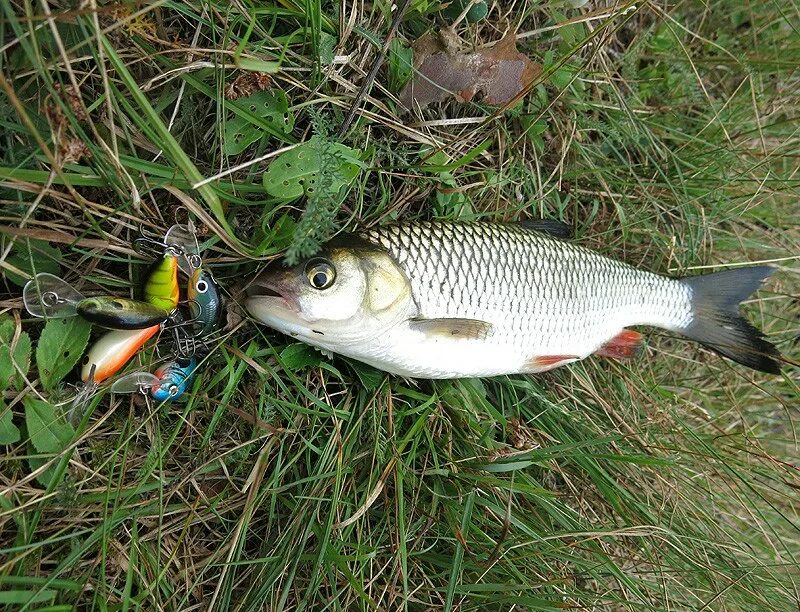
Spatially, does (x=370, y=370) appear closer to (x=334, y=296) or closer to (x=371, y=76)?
(x=334, y=296)

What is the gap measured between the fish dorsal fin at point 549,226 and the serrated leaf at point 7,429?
212 centimetres

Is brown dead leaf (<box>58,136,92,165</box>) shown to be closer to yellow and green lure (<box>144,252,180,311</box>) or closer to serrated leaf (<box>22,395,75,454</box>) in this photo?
yellow and green lure (<box>144,252,180,311</box>)

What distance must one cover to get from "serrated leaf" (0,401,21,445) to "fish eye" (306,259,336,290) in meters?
1.09

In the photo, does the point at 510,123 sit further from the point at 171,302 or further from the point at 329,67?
the point at 171,302

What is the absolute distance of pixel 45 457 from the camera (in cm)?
178

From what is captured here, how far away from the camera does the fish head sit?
186cm

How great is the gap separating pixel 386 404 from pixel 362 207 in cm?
86

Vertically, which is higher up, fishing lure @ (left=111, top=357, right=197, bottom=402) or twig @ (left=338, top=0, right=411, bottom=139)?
twig @ (left=338, top=0, right=411, bottom=139)

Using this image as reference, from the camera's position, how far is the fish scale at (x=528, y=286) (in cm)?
205

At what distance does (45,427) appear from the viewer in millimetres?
1787

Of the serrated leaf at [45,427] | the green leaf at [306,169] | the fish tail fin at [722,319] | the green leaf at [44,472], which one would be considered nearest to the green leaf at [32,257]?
the serrated leaf at [45,427]

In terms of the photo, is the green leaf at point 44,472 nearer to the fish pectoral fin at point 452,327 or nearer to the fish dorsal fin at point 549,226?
the fish pectoral fin at point 452,327

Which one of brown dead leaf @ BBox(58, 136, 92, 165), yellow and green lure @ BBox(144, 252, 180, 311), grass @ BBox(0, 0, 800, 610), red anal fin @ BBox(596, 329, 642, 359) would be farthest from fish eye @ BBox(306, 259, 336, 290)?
red anal fin @ BBox(596, 329, 642, 359)

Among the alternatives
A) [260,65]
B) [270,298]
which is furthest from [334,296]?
[260,65]
